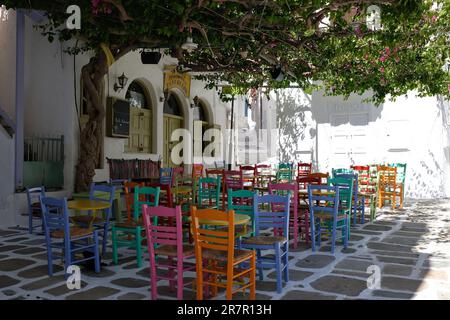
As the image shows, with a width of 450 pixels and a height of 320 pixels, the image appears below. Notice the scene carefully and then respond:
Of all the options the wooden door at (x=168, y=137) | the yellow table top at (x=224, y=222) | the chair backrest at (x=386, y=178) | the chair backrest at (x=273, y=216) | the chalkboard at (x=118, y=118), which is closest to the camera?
the yellow table top at (x=224, y=222)

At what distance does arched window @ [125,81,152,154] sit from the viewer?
9836 millimetres

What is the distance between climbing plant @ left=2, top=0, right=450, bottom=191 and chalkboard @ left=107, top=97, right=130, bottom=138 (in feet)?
2.66

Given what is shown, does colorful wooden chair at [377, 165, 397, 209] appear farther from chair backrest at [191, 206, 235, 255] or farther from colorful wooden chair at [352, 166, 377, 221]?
chair backrest at [191, 206, 235, 255]

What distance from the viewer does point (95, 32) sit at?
6242 mm

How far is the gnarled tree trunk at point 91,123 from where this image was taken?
25.1ft

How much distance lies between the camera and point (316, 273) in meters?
4.39

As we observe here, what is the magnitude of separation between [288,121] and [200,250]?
10.6m

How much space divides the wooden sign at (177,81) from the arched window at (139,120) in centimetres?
69

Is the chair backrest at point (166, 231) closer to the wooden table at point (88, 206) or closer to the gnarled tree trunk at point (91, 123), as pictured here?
the wooden table at point (88, 206)

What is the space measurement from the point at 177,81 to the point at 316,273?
782 centimetres

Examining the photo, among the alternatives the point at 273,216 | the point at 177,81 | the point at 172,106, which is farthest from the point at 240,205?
the point at 172,106

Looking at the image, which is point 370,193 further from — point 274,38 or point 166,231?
point 166,231

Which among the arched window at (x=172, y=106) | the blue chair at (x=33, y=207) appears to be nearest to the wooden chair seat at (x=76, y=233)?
the blue chair at (x=33, y=207)
